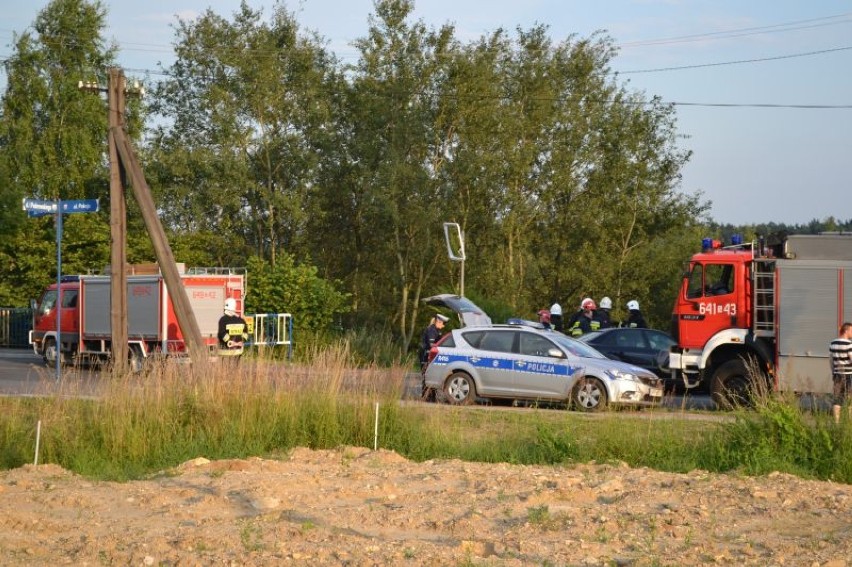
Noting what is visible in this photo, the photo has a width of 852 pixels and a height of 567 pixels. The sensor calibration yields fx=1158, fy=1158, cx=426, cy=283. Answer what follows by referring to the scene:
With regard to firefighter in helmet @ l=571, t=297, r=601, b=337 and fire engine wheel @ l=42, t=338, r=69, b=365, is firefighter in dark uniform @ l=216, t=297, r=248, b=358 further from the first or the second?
fire engine wheel @ l=42, t=338, r=69, b=365

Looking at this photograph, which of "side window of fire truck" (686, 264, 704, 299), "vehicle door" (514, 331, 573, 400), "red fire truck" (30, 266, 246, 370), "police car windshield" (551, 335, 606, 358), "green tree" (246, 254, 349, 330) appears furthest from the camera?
"green tree" (246, 254, 349, 330)

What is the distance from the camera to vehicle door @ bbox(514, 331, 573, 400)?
63.0 feet

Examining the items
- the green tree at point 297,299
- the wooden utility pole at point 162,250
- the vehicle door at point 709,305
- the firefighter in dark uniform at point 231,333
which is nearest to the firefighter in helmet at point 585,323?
the vehicle door at point 709,305

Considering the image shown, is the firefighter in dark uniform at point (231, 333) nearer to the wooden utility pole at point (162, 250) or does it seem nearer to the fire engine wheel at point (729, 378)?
the wooden utility pole at point (162, 250)

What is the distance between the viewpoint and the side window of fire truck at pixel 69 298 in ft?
104

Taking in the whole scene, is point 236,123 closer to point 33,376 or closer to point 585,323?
point 33,376

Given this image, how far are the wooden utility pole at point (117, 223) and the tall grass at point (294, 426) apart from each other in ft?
27.7

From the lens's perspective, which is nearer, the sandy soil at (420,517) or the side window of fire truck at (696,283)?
the sandy soil at (420,517)

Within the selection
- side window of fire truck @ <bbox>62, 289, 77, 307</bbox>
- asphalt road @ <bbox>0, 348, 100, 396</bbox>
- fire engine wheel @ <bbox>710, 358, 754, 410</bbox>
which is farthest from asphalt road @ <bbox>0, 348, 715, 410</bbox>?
side window of fire truck @ <bbox>62, 289, 77, 307</bbox>

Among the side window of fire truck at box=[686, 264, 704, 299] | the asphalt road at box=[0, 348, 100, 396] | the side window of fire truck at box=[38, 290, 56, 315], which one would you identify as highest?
the side window of fire truck at box=[686, 264, 704, 299]

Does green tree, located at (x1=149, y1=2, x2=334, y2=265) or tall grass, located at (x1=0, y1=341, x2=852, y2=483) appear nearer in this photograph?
tall grass, located at (x1=0, y1=341, x2=852, y2=483)

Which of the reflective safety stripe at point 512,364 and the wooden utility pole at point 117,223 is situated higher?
the wooden utility pole at point 117,223

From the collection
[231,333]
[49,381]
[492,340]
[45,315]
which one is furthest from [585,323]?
[45,315]

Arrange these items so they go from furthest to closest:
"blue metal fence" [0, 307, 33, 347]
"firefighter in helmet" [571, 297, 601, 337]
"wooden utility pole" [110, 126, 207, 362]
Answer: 1. "blue metal fence" [0, 307, 33, 347]
2. "firefighter in helmet" [571, 297, 601, 337]
3. "wooden utility pole" [110, 126, 207, 362]
